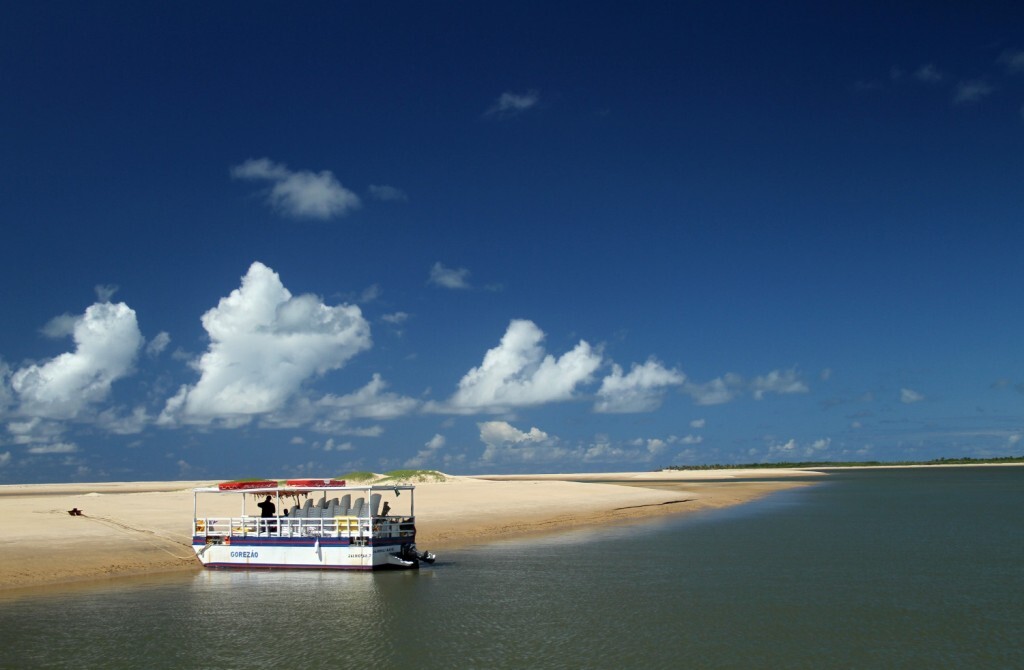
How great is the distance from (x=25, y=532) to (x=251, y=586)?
1737 cm

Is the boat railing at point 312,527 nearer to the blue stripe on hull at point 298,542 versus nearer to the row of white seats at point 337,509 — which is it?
the blue stripe on hull at point 298,542

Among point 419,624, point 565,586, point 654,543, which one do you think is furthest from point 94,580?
point 654,543

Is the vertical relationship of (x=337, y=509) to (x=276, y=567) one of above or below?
above

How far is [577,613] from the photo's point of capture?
2825 centimetres

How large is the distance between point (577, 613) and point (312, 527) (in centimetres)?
1635

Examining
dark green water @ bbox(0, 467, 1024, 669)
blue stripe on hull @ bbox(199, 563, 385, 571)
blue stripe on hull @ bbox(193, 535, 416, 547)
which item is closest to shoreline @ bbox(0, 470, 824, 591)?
blue stripe on hull @ bbox(199, 563, 385, 571)

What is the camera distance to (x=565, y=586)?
33.4m

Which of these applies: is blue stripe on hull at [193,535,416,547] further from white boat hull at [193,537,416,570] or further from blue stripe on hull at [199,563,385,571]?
blue stripe on hull at [199,563,385,571]

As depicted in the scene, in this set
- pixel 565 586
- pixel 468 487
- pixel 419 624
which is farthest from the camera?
pixel 468 487

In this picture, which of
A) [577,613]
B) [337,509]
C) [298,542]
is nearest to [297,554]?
[298,542]

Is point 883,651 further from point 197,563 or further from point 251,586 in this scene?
point 197,563

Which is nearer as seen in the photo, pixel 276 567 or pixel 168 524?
pixel 276 567

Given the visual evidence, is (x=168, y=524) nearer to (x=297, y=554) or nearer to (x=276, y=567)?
(x=276, y=567)

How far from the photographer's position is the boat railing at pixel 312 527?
38688 mm
